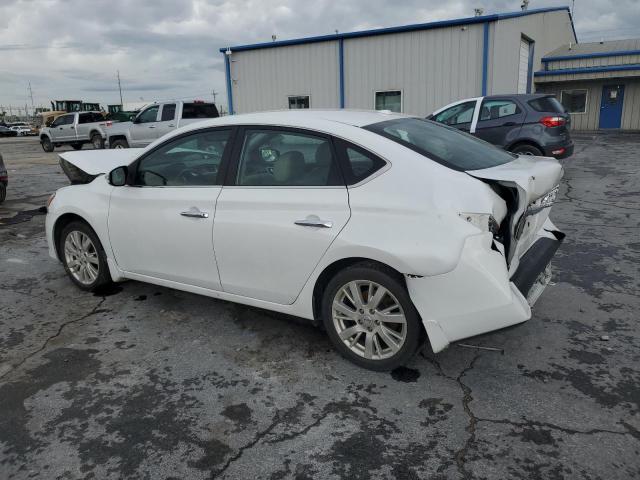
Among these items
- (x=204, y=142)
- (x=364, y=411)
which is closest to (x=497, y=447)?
(x=364, y=411)

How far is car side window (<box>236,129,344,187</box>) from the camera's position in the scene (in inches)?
129

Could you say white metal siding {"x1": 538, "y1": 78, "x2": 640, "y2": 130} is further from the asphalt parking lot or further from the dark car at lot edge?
the asphalt parking lot

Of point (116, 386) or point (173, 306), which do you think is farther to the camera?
point (173, 306)

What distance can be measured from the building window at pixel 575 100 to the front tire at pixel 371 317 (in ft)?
84.8

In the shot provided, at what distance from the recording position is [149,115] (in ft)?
54.5

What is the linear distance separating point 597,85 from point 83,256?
26413 mm

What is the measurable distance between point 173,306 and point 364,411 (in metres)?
2.21

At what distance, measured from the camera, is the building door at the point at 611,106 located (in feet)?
79.6

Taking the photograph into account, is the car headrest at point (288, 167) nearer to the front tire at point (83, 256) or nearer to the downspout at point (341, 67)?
the front tire at point (83, 256)

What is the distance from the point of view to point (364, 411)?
2828 millimetres

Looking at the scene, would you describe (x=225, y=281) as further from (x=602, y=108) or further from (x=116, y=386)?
(x=602, y=108)

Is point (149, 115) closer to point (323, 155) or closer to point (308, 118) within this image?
point (308, 118)

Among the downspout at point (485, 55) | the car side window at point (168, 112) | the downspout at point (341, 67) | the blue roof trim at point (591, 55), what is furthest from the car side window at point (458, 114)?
the blue roof trim at point (591, 55)

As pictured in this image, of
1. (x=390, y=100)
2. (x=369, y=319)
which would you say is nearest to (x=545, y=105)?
(x=369, y=319)
